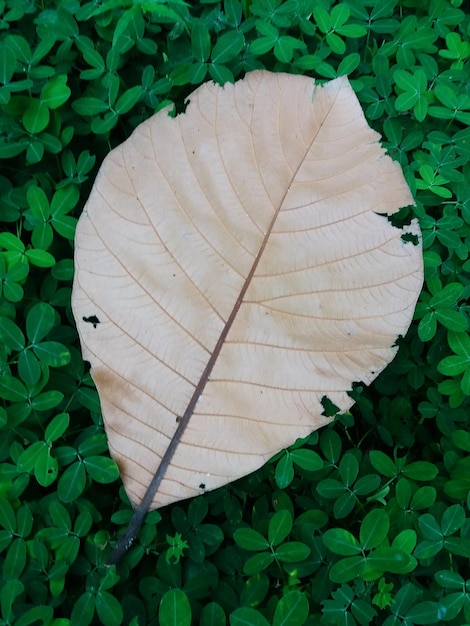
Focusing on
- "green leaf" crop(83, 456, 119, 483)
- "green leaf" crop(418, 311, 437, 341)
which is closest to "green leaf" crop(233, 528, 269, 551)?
"green leaf" crop(83, 456, 119, 483)

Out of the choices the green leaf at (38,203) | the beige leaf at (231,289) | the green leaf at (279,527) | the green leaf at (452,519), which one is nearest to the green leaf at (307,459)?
the green leaf at (279,527)

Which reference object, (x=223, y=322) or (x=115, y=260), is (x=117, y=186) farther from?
(x=223, y=322)

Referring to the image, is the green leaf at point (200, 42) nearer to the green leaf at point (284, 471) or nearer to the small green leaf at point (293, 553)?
the green leaf at point (284, 471)

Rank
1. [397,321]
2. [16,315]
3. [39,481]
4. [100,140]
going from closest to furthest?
[397,321] → [39,481] → [16,315] → [100,140]

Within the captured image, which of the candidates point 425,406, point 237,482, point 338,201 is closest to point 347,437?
point 425,406

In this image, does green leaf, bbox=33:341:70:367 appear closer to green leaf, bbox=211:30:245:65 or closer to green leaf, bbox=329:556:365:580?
green leaf, bbox=329:556:365:580

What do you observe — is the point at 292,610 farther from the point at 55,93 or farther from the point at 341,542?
the point at 55,93

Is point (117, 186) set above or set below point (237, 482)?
above

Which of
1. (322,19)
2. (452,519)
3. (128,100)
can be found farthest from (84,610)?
(322,19)
